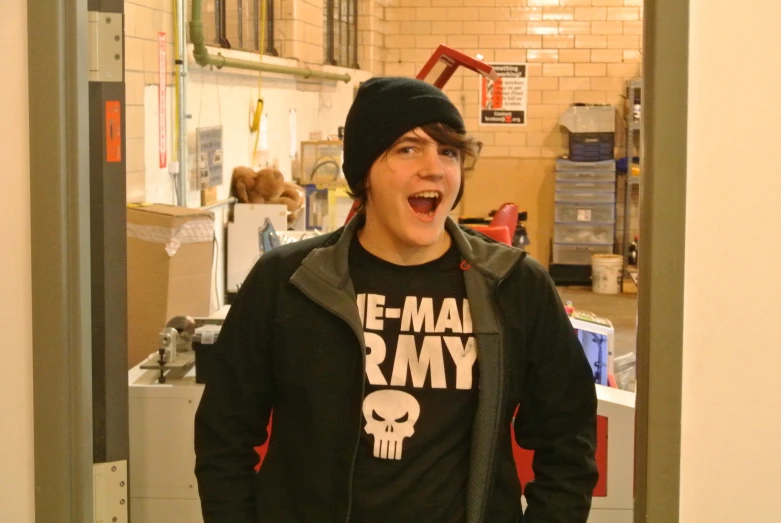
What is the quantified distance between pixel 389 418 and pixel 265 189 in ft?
15.0

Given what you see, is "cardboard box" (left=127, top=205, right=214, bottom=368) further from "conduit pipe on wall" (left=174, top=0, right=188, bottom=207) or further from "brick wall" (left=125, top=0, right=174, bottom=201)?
"conduit pipe on wall" (left=174, top=0, right=188, bottom=207)

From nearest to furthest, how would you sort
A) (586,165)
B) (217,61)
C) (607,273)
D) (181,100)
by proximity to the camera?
(181,100), (217,61), (607,273), (586,165)

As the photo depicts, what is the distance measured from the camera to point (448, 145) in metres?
1.55

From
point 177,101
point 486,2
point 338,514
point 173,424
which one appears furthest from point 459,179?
Answer: point 486,2

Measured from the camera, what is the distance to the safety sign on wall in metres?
9.66

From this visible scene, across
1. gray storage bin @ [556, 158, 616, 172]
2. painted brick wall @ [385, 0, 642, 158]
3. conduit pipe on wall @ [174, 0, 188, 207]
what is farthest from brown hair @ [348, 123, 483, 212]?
painted brick wall @ [385, 0, 642, 158]

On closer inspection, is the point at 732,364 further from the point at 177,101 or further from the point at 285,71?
the point at 285,71

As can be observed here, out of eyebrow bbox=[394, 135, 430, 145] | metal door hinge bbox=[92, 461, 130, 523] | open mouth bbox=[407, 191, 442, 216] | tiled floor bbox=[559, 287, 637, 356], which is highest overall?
eyebrow bbox=[394, 135, 430, 145]

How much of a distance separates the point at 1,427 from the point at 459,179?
0.86 m

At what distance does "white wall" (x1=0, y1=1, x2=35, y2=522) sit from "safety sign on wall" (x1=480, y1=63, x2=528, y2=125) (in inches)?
328

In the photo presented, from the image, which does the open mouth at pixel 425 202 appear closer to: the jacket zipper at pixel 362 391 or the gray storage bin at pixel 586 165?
the jacket zipper at pixel 362 391

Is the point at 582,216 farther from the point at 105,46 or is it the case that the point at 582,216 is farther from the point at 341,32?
the point at 105,46

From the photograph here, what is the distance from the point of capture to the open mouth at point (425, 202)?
1551 mm

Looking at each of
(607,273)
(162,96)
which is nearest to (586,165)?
(607,273)
